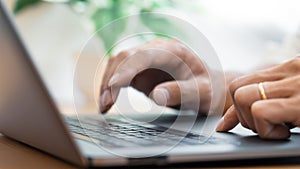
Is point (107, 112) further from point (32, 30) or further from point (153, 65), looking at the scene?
point (32, 30)

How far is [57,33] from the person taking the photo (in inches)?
88.5

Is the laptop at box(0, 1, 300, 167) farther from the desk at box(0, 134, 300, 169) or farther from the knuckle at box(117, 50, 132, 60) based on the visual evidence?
the knuckle at box(117, 50, 132, 60)

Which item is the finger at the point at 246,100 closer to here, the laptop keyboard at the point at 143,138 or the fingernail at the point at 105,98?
the laptop keyboard at the point at 143,138

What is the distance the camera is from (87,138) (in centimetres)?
49

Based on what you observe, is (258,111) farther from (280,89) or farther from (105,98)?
(105,98)

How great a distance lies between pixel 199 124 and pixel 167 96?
14 cm

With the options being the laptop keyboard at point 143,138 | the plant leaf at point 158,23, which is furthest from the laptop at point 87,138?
the plant leaf at point 158,23

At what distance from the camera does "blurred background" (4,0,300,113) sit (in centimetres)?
214

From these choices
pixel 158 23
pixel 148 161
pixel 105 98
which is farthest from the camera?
pixel 158 23

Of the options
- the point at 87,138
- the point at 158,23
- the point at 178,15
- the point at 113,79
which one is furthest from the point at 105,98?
the point at 178,15

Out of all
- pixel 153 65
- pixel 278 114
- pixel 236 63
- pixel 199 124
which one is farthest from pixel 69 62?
pixel 278 114

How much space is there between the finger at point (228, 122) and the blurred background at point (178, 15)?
4.88 feet

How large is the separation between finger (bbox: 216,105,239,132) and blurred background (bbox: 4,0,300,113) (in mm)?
1486

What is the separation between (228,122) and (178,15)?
1588 mm
